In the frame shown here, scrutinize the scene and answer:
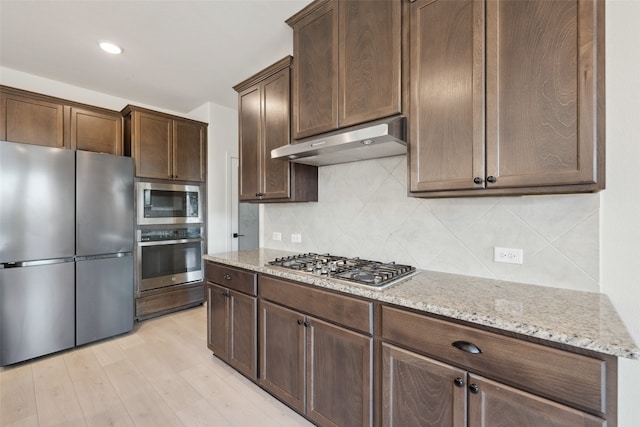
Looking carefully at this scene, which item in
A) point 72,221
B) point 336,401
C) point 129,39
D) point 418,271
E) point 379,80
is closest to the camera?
point 336,401

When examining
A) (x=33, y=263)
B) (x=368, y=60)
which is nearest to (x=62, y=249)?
(x=33, y=263)

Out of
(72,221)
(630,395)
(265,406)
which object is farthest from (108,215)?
(630,395)

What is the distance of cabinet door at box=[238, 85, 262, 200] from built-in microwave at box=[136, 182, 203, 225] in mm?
1334

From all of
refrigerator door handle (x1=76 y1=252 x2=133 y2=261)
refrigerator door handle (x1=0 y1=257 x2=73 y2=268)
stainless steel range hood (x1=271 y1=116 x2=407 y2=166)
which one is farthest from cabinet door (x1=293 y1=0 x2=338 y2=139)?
refrigerator door handle (x1=0 y1=257 x2=73 y2=268)

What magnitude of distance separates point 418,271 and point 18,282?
10.6 feet

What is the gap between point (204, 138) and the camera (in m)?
3.85

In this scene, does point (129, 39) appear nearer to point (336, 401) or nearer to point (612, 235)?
point (336, 401)

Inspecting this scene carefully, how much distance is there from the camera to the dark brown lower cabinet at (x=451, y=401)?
0.93m

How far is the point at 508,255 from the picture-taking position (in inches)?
59.6

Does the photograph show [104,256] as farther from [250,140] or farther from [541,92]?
[541,92]

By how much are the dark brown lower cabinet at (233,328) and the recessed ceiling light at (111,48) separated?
223 centimetres

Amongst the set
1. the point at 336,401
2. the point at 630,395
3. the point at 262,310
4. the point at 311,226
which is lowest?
the point at 336,401

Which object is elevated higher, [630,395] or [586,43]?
[586,43]

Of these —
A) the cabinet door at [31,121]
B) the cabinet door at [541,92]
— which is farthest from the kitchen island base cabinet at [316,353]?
the cabinet door at [31,121]
